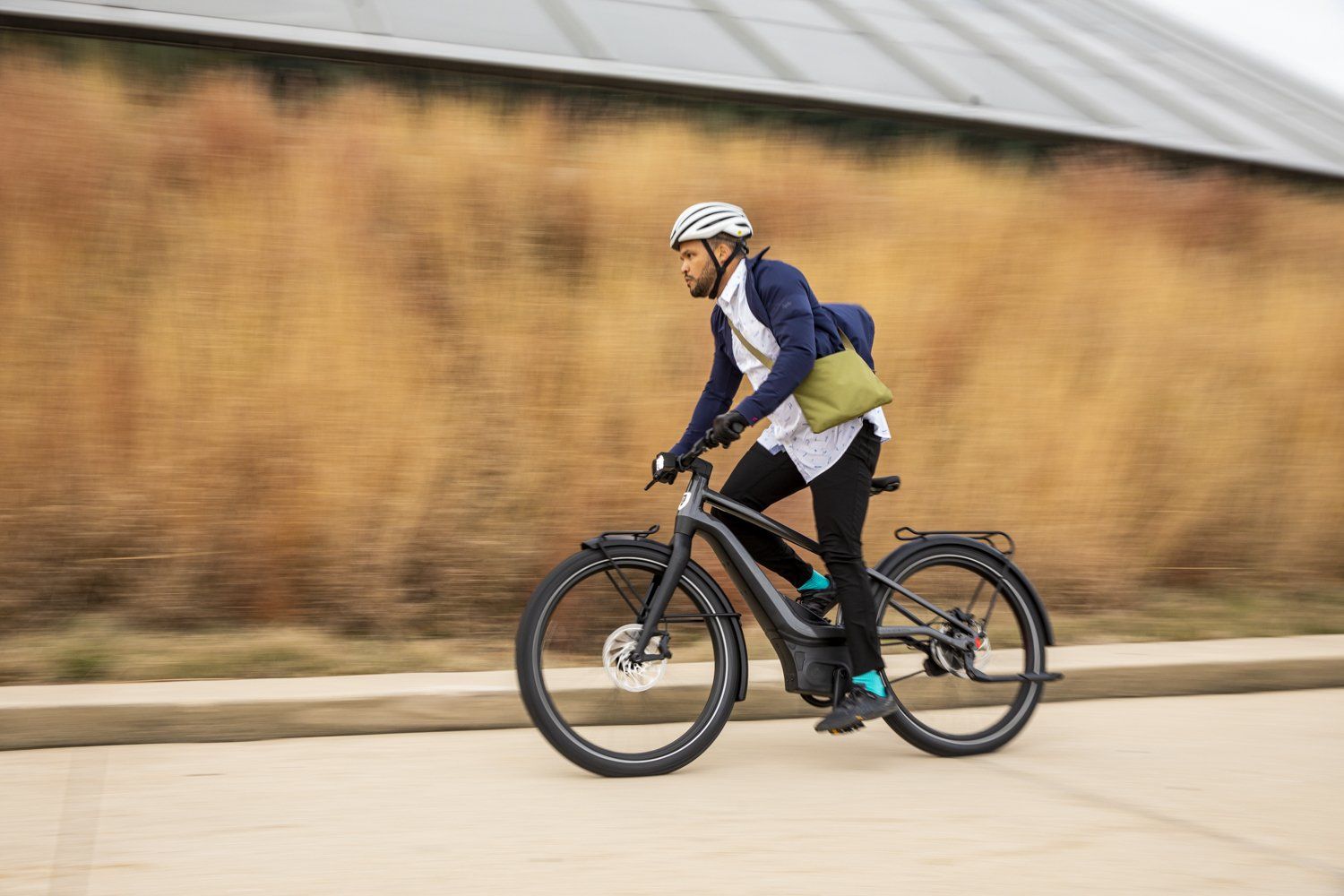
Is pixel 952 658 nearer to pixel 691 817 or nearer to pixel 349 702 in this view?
pixel 691 817

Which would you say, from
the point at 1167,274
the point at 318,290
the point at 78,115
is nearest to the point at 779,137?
the point at 1167,274

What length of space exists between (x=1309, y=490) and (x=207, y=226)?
766cm

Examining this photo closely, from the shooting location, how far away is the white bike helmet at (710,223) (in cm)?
440

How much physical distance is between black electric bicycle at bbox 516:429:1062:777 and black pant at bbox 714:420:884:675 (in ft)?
0.28

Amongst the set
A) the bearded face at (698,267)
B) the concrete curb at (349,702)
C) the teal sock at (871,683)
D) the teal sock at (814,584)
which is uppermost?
the bearded face at (698,267)

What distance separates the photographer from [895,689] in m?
4.81

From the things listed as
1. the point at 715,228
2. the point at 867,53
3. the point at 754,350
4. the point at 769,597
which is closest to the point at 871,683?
the point at 769,597

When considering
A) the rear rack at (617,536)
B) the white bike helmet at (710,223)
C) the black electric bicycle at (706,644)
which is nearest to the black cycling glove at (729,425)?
the black electric bicycle at (706,644)

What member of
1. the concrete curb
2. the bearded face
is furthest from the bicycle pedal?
the bearded face

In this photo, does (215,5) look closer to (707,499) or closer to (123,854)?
(707,499)

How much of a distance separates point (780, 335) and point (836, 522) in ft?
2.35

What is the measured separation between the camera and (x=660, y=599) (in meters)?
4.38

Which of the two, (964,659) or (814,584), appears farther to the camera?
(964,659)

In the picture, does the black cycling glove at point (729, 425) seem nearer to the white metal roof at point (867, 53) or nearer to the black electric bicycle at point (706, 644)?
the black electric bicycle at point (706, 644)
